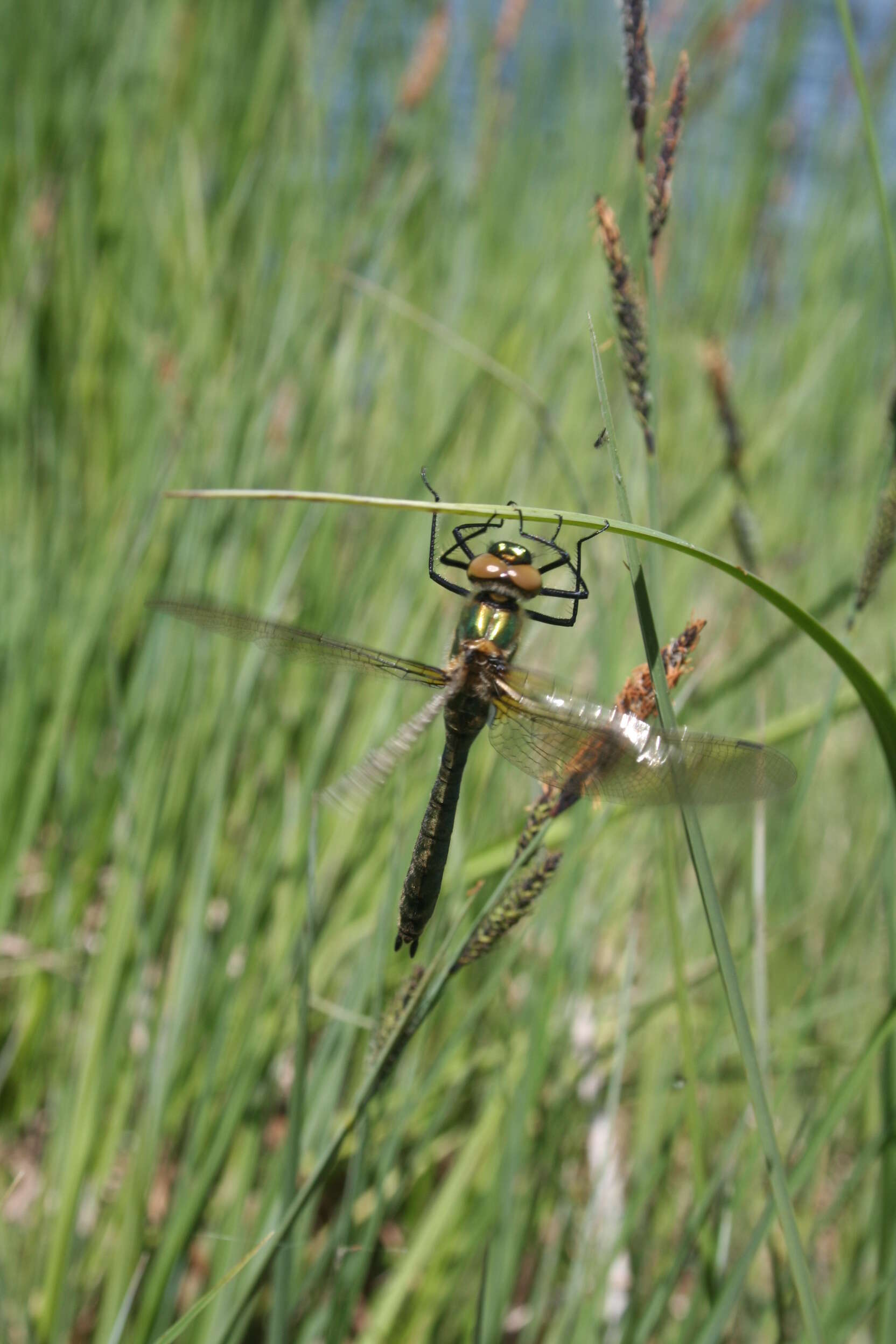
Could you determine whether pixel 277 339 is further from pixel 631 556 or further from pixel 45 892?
pixel 631 556

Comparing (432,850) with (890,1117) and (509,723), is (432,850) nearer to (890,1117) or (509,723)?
(509,723)

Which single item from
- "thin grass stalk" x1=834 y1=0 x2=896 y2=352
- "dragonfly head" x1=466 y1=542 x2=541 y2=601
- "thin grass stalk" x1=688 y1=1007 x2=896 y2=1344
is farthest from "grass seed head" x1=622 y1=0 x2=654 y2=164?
"thin grass stalk" x1=688 y1=1007 x2=896 y2=1344

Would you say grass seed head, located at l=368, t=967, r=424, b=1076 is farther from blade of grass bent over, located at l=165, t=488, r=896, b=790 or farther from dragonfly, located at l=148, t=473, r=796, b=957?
blade of grass bent over, located at l=165, t=488, r=896, b=790

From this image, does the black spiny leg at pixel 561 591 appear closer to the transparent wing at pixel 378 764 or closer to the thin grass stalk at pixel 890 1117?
the transparent wing at pixel 378 764

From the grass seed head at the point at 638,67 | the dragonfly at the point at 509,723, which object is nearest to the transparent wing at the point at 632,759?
the dragonfly at the point at 509,723

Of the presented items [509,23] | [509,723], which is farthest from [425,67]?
[509,723]

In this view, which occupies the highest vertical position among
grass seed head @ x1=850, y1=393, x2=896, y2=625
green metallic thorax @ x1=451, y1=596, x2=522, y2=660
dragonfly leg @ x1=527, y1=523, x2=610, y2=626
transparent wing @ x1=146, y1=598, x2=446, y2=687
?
grass seed head @ x1=850, y1=393, x2=896, y2=625
